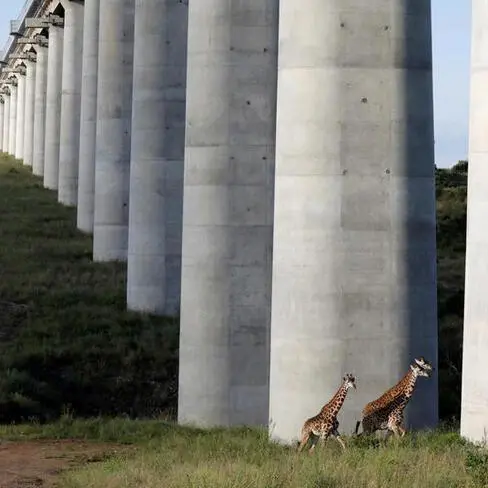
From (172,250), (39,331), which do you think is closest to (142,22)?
(172,250)

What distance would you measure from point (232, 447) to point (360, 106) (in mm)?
5461

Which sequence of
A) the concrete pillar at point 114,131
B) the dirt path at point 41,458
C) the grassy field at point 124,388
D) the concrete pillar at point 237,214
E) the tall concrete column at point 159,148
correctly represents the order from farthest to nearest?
the concrete pillar at point 114,131 < the tall concrete column at point 159,148 < the concrete pillar at point 237,214 < the dirt path at point 41,458 < the grassy field at point 124,388

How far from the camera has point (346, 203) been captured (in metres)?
20.7

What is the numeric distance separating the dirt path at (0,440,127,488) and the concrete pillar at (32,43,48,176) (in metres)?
63.6

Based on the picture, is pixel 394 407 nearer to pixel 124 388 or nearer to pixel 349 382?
pixel 349 382

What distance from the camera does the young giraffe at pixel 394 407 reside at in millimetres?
19141

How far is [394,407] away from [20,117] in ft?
292

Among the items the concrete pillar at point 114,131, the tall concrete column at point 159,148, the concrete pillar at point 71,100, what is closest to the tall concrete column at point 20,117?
the concrete pillar at point 71,100

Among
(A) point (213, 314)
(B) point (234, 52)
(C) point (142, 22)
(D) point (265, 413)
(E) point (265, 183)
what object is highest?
(C) point (142, 22)

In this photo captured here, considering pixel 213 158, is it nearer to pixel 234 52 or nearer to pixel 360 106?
pixel 234 52

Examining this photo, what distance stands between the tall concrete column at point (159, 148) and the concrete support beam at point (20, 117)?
6709cm

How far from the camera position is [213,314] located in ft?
88.1

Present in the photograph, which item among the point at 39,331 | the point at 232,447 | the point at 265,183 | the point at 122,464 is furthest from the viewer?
the point at 39,331

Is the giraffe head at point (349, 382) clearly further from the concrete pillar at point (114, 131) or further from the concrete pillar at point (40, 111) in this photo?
the concrete pillar at point (40, 111)
